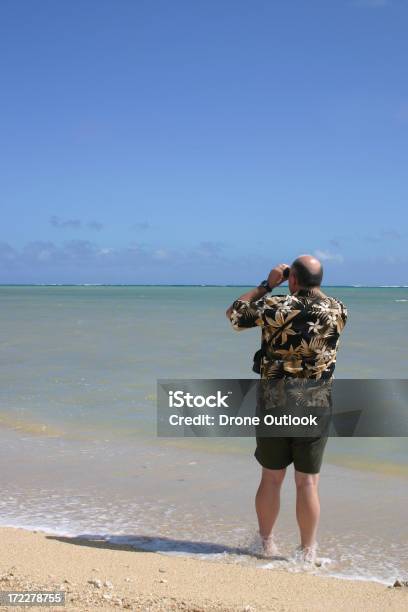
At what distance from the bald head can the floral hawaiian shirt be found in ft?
0.17

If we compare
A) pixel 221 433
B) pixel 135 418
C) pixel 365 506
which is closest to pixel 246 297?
pixel 365 506

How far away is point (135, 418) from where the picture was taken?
8.36 m

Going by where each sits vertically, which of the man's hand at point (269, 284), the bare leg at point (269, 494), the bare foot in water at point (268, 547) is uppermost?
the man's hand at point (269, 284)

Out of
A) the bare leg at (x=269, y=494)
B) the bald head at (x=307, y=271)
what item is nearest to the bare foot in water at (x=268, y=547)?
the bare leg at (x=269, y=494)

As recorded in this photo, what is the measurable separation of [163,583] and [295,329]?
154 cm

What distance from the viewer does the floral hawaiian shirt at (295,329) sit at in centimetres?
389

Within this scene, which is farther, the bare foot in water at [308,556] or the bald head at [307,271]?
the bare foot in water at [308,556]

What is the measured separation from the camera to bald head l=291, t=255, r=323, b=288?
3.94 m

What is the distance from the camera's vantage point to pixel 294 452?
406 cm

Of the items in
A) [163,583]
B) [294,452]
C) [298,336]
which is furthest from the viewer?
[294,452]

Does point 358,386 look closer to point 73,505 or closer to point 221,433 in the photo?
point 221,433

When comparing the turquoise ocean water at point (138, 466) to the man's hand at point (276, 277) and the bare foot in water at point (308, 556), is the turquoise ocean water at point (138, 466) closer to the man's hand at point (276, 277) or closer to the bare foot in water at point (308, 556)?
the bare foot in water at point (308, 556)

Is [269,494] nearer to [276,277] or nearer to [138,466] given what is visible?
[276,277]

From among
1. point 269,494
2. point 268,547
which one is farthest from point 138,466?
point 269,494
